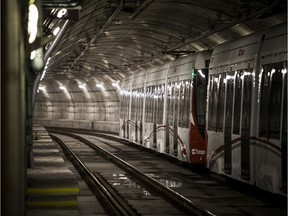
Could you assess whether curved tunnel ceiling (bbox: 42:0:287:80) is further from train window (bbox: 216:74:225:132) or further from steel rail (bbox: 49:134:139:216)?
steel rail (bbox: 49:134:139:216)

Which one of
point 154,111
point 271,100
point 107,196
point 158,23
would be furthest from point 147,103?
point 271,100

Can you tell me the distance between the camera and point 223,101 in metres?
15.9

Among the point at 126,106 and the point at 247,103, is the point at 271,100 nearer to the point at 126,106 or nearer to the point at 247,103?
the point at 247,103

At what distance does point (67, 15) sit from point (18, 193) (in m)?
11.9

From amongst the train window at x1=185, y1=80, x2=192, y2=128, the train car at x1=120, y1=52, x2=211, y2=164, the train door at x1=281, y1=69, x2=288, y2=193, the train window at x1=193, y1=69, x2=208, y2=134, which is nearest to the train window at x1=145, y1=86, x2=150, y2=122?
the train car at x1=120, y1=52, x2=211, y2=164

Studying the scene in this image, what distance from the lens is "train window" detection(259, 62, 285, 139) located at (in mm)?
11805

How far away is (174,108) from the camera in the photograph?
74.8 feet

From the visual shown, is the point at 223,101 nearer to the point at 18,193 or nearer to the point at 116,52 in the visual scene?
the point at 18,193

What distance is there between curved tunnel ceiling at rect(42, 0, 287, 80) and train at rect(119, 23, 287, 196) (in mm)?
1956

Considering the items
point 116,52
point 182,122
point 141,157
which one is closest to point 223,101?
point 182,122

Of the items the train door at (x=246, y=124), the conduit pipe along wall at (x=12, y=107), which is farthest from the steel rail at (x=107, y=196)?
the conduit pipe along wall at (x=12, y=107)

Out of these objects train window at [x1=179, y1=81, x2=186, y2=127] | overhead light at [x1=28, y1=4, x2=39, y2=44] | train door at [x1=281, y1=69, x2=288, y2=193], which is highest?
overhead light at [x1=28, y1=4, x2=39, y2=44]

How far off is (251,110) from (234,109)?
141 cm

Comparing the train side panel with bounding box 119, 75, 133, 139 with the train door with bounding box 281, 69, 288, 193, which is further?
the train side panel with bounding box 119, 75, 133, 139
